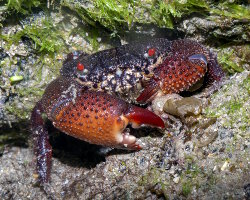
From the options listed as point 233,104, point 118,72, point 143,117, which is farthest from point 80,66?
point 233,104

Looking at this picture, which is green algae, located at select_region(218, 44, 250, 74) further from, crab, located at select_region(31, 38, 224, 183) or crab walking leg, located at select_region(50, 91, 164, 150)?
crab walking leg, located at select_region(50, 91, 164, 150)

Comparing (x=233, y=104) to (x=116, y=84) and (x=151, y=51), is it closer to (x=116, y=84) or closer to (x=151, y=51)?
(x=151, y=51)

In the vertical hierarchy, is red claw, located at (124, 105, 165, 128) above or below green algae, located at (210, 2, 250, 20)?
below

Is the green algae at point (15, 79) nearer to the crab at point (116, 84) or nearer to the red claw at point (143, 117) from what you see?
the crab at point (116, 84)

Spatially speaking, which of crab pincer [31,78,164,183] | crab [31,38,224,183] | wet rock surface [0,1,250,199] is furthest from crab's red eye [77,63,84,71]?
wet rock surface [0,1,250,199]

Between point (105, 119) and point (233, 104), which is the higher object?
point (233, 104)

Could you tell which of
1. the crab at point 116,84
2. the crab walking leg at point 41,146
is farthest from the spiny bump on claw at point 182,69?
the crab walking leg at point 41,146

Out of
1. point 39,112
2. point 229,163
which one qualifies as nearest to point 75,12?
point 39,112
